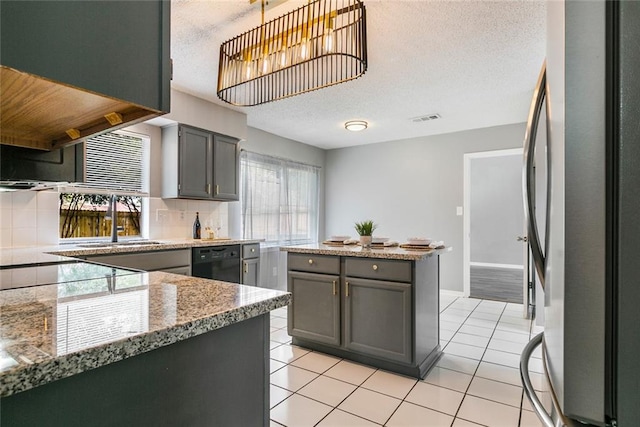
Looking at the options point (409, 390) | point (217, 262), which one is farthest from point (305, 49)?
point (217, 262)

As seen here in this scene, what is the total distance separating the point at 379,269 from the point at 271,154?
338cm

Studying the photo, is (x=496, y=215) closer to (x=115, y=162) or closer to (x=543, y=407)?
(x=115, y=162)

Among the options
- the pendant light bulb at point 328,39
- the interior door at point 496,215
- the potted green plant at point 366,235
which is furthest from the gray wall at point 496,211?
the pendant light bulb at point 328,39

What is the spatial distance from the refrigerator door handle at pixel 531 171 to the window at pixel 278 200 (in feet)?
14.1

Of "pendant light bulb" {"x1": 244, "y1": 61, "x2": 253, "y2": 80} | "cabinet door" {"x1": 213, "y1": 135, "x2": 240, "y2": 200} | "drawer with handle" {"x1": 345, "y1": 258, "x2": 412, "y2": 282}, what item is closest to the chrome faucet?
"cabinet door" {"x1": 213, "y1": 135, "x2": 240, "y2": 200}

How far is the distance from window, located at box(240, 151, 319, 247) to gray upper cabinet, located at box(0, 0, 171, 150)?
406 cm

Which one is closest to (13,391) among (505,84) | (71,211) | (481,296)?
(71,211)

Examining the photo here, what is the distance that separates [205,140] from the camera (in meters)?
4.04

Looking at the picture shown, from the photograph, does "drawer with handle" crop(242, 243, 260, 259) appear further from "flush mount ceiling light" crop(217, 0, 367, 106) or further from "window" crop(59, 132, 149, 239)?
"flush mount ceiling light" crop(217, 0, 367, 106)

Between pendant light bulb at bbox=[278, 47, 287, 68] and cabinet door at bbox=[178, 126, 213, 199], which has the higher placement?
pendant light bulb at bbox=[278, 47, 287, 68]

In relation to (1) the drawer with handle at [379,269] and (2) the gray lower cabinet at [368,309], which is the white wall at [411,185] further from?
(1) the drawer with handle at [379,269]

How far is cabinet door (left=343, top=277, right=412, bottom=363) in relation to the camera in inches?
98.7

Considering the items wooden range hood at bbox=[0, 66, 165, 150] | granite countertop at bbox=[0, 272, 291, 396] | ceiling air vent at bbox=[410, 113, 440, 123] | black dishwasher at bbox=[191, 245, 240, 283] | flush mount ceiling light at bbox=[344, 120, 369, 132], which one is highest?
ceiling air vent at bbox=[410, 113, 440, 123]

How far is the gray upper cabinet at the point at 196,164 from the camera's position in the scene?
378 cm
